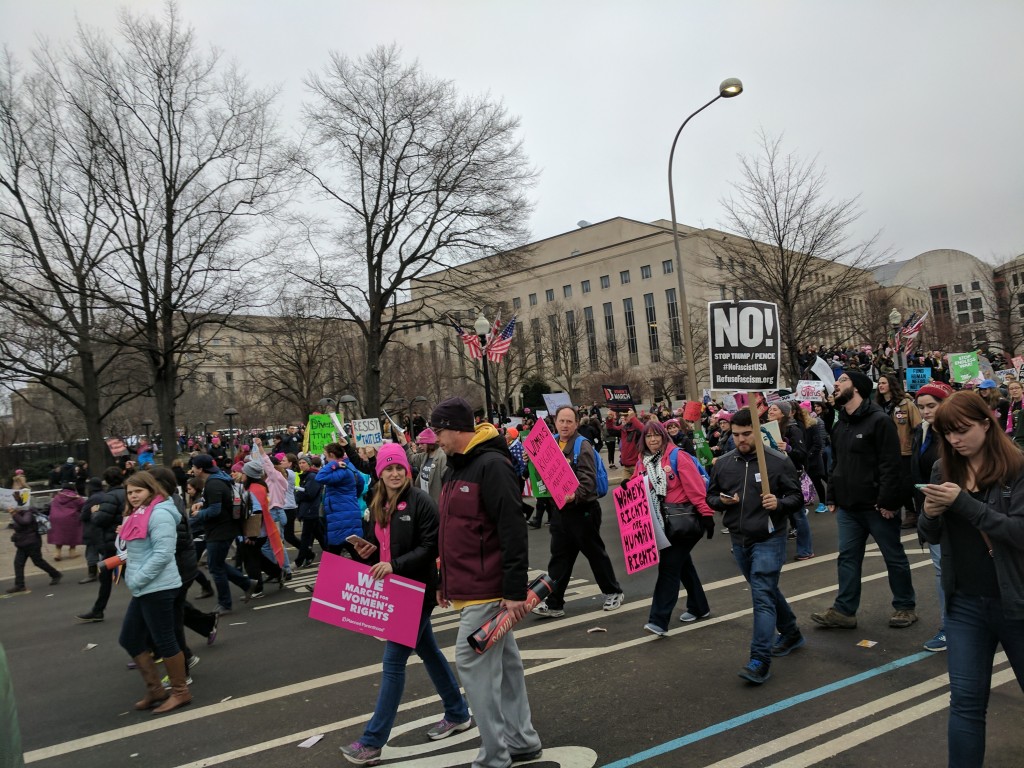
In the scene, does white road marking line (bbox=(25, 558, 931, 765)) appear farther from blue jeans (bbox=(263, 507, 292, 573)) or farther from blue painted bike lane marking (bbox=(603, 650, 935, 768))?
blue jeans (bbox=(263, 507, 292, 573))

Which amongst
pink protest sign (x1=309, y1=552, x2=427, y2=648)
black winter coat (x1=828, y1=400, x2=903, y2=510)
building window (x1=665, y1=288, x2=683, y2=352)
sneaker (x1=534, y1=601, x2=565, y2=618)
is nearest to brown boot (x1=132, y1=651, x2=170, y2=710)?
pink protest sign (x1=309, y1=552, x2=427, y2=648)

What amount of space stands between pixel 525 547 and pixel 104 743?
3441 mm

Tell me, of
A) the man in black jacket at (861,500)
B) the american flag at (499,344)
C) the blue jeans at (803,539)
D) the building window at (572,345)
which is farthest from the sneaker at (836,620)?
the building window at (572,345)

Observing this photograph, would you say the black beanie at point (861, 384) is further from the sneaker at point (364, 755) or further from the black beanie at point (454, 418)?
the sneaker at point (364, 755)

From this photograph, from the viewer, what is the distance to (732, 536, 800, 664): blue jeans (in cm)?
491

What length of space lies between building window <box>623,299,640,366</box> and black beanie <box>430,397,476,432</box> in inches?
2910

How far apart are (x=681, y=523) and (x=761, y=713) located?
1.89 metres

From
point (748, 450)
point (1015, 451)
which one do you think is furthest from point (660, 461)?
point (1015, 451)

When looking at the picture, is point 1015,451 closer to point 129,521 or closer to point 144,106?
point 129,521

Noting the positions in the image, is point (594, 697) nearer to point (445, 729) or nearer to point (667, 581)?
point (445, 729)

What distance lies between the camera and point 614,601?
7.14 metres

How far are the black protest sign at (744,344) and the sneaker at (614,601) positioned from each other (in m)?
2.56

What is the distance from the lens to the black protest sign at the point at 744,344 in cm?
575

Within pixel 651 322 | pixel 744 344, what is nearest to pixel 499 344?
pixel 744 344
